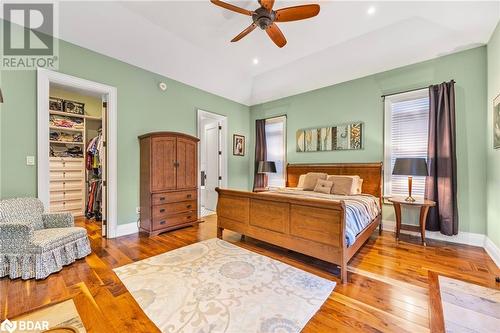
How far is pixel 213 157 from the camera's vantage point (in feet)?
18.6

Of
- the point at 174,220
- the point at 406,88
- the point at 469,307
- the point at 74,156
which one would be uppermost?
the point at 406,88

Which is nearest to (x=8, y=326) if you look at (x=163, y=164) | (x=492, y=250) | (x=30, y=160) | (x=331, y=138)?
(x=30, y=160)

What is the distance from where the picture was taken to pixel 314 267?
2576 mm

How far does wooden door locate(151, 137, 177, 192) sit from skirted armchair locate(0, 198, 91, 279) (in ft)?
4.17

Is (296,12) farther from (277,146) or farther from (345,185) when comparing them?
(277,146)

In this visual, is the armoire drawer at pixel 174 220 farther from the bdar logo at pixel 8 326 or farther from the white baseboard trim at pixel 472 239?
the white baseboard trim at pixel 472 239

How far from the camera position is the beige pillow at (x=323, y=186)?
12.7 feet

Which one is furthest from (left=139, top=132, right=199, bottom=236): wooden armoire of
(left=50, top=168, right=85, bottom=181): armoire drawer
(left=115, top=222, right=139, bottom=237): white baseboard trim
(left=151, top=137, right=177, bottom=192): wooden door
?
(left=50, top=168, right=85, bottom=181): armoire drawer

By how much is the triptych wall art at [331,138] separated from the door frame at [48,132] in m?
3.85

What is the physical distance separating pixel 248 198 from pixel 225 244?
0.81 metres

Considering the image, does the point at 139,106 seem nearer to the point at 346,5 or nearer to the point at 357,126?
the point at 346,5

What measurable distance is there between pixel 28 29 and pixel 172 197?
3.09 metres

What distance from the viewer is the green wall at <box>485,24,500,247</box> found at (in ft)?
8.92

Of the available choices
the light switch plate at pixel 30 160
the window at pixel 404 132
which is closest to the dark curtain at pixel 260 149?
the window at pixel 404 132
